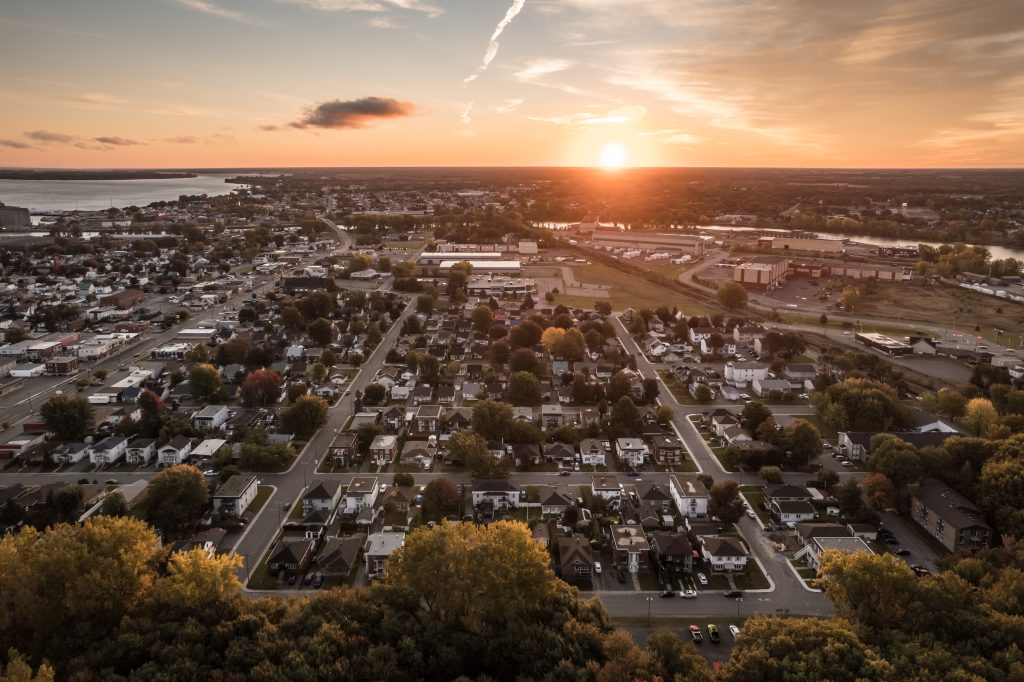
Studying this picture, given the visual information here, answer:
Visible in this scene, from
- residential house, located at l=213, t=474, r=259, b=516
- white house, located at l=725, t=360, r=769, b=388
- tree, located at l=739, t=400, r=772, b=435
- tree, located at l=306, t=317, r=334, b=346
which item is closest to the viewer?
residential house, located at l=213, t=474, r=259, b=516

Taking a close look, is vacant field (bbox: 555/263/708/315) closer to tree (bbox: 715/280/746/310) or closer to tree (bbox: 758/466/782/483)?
tree (bbox: 715/280/746/310)

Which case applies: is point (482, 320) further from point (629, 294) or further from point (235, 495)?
point (235, 495)

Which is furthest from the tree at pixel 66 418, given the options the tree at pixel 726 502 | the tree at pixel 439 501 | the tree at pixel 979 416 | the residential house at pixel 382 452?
the tree at pixel 979 416

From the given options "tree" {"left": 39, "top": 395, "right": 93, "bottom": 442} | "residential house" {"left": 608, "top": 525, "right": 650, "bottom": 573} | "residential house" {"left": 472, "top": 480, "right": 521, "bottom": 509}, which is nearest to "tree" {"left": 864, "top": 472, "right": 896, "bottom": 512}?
"residential house" {"left": 608, "top": 525, "right": 650, "bottom": 573}

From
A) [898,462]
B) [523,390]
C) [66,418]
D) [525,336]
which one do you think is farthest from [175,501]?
[898,462]

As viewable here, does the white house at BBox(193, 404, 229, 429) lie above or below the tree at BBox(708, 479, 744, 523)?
below

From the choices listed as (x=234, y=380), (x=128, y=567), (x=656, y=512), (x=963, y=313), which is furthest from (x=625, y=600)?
(x=963, y=313)
